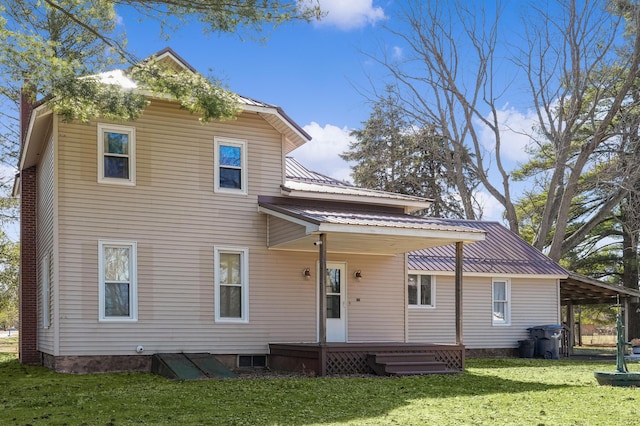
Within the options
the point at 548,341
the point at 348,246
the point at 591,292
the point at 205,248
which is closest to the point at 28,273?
the point at 205,248

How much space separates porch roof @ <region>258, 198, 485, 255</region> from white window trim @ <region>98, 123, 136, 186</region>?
283 centimetres

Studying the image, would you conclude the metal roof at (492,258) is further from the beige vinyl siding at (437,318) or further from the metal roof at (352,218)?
the metal roof at (352,218)

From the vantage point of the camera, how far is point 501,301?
22109mm

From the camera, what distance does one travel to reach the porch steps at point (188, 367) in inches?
527

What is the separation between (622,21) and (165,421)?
24.3m

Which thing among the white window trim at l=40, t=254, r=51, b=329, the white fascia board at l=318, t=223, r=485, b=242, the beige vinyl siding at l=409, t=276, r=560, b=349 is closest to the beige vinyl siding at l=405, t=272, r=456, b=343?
the beige vinyl siding at l=409, t=276, r=560, b=349

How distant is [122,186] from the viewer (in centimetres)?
1483

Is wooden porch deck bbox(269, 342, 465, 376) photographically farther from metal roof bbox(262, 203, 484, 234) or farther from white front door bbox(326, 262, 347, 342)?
metal roof bbox(262, 203, 484, 234)

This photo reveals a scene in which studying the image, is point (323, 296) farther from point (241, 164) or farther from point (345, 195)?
point (241, 164)

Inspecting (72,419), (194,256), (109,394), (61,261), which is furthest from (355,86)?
(72,419)

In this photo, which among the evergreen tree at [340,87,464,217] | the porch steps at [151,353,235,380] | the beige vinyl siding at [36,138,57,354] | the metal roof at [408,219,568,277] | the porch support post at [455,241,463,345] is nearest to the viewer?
the porch steps at [151,353,235,380]

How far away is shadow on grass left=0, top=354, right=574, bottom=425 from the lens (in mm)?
9070

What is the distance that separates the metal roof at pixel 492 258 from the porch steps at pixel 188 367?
25.6 feet

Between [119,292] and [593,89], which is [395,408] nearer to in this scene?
[119,292]
